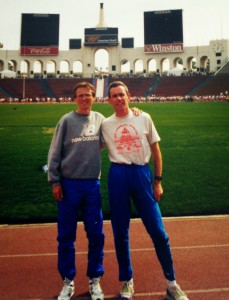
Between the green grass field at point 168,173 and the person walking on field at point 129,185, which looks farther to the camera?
the green grass field at point 168,173

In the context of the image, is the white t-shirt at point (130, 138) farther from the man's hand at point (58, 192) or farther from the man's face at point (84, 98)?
the man's hand at point (58, 192)

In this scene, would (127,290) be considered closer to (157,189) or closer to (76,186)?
(157,189)

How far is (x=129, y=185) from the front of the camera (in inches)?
128

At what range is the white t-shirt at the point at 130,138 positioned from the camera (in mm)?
3311

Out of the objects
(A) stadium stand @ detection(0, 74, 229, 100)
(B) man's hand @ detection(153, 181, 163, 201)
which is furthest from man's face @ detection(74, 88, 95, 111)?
(A) stadium stand @ detection(0, 74, 229, 100)

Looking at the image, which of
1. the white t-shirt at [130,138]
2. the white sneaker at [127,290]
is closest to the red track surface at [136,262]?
the white sneaker at [127,290]

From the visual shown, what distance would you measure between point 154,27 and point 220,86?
846 inches

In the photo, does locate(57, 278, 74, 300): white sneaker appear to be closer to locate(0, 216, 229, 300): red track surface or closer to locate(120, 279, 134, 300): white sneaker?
locate(0, 216, 229, 300): red track surface

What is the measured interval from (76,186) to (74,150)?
1.31 ft

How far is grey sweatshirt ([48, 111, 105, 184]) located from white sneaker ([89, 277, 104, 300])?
3.72 ft

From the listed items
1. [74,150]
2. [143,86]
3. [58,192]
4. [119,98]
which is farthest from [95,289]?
[143,86]

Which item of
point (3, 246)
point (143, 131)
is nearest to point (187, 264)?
point (143, 131)

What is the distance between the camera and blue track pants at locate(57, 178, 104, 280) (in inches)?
129

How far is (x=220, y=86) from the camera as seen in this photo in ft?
140
